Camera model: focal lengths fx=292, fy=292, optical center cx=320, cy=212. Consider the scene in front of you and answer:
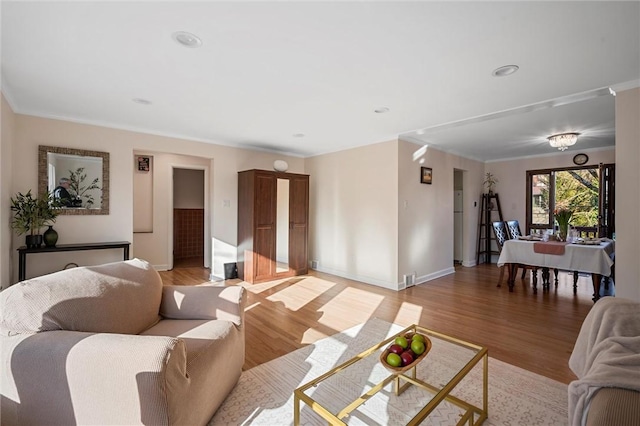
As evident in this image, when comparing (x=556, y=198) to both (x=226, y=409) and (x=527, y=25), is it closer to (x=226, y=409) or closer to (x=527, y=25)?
(x=527, y=25)

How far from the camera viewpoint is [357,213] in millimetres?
5086

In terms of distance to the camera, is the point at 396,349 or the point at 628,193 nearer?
the point at 396,349

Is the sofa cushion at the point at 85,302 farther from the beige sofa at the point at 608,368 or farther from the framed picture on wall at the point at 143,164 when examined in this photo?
the framed picture on wall at the point at 143,164

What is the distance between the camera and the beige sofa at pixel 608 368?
1054mm

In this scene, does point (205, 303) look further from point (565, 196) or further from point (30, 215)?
point (565, 196)

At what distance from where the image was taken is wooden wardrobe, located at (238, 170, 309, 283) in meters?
4.87

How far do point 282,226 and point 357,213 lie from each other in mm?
1360

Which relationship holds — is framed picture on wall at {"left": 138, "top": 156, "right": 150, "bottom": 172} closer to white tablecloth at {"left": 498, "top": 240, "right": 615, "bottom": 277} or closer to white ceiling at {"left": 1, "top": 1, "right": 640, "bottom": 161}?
white ceiling at {"left": 1, "top": 1, "right": 640, "bottom": 161}

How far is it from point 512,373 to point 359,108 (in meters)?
2.82

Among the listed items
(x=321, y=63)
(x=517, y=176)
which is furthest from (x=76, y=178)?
(x=517, y=176)

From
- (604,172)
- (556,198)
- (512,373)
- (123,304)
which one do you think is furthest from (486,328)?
(556,198)

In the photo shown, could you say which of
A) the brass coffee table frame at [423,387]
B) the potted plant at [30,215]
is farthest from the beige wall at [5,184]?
the brass coffee table frame at [423,387]

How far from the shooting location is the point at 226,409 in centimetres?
177

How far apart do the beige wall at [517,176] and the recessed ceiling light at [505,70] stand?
4.59 m
